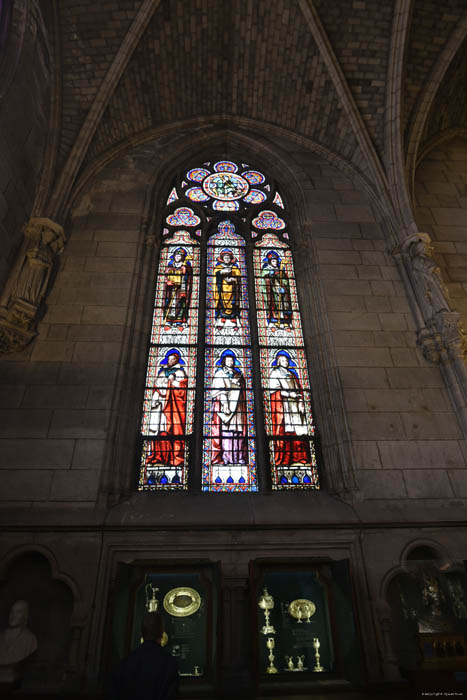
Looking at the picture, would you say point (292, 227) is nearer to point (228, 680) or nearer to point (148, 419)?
point (148, 419)

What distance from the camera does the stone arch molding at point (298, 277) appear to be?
5.33 meters

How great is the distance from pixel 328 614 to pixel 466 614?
4.06ft

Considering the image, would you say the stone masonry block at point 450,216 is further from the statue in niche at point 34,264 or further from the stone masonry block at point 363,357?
the statue in niche at point 34,264

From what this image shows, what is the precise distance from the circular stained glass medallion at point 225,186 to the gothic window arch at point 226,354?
28 millimetres

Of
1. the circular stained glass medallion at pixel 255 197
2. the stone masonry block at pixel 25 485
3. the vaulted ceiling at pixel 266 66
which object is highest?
the vaulted ceiling at pixel 266 66

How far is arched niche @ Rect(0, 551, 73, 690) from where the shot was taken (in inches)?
157

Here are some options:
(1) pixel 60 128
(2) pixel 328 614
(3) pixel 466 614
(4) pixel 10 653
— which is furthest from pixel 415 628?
(1) pixel 60 128

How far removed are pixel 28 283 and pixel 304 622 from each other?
17.4 ft

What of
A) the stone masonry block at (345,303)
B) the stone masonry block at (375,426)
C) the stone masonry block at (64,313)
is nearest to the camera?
the stone masonry block at (375,426)

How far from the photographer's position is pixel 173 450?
5594 millimetres

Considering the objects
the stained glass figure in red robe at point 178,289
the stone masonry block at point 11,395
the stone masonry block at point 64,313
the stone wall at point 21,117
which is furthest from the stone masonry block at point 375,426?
the stone wall at point 21,117

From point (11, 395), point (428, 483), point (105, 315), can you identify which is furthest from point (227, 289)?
point (428, 483)

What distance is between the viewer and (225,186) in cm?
881

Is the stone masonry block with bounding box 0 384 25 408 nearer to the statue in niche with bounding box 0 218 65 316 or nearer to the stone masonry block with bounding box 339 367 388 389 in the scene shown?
the statue in niche with bounding box 0 218 65 316
